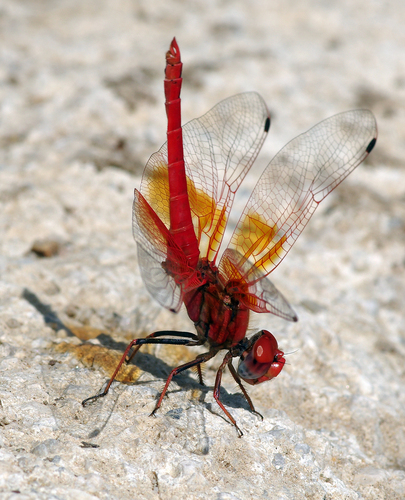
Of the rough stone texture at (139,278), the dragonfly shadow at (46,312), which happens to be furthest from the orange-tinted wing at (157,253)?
the dragonfly shadow at (46,312)

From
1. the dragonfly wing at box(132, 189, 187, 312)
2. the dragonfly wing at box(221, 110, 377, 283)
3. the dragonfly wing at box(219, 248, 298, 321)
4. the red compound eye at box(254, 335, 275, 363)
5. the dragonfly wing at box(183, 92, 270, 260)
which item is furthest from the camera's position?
the dragonfly wing at box(183, 92, 270, 260)

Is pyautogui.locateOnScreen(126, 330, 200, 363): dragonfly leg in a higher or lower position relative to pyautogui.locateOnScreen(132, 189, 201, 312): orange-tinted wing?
lower

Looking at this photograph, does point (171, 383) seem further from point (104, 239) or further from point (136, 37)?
point (136, 37)

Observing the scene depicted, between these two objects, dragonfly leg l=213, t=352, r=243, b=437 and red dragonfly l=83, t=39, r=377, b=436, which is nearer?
dragonfly leg l=213, t=352, r=243, b=437

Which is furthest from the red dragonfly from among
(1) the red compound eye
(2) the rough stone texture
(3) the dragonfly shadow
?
(3) the dragonfly shadow

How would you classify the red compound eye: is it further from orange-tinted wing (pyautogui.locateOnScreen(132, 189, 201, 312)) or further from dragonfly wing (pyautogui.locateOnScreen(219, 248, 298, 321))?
orange-tinted wing (pyautogui.locateOnScreen(132, 189, 201, 312))

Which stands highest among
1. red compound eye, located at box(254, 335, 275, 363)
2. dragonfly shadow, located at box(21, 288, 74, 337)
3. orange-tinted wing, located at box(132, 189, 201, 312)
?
orange-tinted wing, located at box(132, 189, 201, 312)
